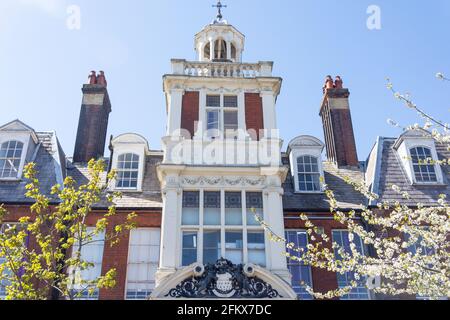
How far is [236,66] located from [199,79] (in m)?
1.45

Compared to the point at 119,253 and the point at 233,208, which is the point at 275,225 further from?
the point at 119,253

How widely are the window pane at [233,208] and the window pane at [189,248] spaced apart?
1057mm

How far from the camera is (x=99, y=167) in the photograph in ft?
40.5

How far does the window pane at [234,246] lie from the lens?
45.8 ft

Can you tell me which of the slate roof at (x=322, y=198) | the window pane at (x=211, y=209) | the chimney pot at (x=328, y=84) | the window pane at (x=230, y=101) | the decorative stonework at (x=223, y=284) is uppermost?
the chimney pot at (x=328, y=84)

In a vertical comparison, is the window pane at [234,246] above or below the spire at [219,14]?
below

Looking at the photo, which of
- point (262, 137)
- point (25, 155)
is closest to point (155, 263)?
point (262, 137)

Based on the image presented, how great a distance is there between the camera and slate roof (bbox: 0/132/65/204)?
1603 cm

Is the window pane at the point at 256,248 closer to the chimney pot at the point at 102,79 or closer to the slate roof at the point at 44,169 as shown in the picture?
the slate roof at the point at 44,169

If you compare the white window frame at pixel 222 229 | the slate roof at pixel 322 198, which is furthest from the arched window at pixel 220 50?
the white window frame at pixel 222 229

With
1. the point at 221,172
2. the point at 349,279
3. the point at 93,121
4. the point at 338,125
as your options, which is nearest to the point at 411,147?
the point at 338,125

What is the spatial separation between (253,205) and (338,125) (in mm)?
7142

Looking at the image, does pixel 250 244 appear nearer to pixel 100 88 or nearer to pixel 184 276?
pixel 184 276
